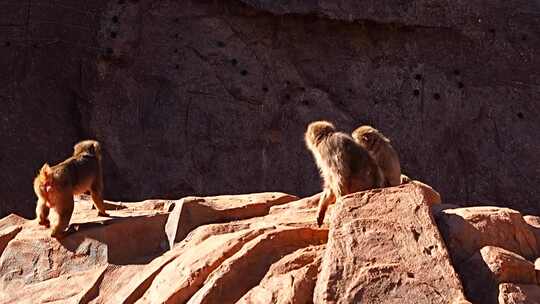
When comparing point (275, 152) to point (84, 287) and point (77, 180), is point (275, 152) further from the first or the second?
point (84, 287)

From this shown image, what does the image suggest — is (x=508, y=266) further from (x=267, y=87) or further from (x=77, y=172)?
(x=267, y=87)

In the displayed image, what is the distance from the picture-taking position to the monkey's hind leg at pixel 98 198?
984cm

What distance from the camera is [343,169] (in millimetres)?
8352

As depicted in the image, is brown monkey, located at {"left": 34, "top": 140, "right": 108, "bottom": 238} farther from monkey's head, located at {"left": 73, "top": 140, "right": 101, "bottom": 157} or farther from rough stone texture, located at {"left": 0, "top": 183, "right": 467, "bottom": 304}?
rough stone texture, located at {"left": 0, "top": 183, "right": 467, "bottom": 304}

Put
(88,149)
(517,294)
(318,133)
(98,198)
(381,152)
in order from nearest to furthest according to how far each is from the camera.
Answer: (517,294)
(318,133)
(381,152)
(98,198)
(88,149)

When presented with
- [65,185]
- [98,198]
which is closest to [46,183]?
[65,185]

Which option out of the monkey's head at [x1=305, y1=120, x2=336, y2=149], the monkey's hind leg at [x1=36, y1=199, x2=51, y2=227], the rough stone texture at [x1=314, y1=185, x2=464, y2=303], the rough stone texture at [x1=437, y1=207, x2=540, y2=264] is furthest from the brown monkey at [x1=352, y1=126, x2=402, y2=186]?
the monkey's hind leg at [x1=36, y1=199, x2=51, y2=227]

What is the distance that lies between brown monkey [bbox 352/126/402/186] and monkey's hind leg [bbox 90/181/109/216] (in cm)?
278

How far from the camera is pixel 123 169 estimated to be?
17344mm

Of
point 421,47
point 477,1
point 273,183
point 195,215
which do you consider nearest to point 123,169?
point 273,183

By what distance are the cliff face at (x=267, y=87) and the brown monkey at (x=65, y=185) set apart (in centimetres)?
717

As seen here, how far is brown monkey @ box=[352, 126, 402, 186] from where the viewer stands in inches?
368

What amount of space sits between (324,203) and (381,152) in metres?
1.37

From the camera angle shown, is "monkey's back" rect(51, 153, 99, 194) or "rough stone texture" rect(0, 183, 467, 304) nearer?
"rough stone texture" rect(0, 183, 467, 304)
